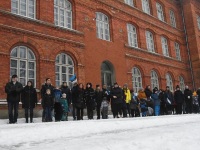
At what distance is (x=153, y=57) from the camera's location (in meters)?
19.9

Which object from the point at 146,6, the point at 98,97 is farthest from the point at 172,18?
the point at 98,97

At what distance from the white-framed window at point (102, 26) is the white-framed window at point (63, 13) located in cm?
225

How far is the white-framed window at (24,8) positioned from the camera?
1205 cm

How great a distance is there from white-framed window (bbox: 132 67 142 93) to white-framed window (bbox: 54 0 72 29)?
6091mm

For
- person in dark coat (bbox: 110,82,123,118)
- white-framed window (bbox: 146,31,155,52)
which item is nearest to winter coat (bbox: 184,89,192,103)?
person in dark coat (bbox: 110,82,123,118)

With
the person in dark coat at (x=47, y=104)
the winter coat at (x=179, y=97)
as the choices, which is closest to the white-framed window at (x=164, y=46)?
the winter coat at (x=179, y=97)

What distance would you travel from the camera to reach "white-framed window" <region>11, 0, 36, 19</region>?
39.5 ft

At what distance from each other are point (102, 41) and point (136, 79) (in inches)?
163

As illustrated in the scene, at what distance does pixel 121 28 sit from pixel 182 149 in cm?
1445

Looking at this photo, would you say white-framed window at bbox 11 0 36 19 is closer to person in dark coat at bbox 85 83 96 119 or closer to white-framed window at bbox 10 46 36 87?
white-framed window at bbox 10 46 36 87

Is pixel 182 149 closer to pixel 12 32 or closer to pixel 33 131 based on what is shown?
pixel 33 131

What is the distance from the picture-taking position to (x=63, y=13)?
14.3 meters

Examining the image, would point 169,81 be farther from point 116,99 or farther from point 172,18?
point 116,99

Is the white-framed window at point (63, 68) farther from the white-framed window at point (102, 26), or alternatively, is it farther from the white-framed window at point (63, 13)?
the white-framed window at point (102, 26)
